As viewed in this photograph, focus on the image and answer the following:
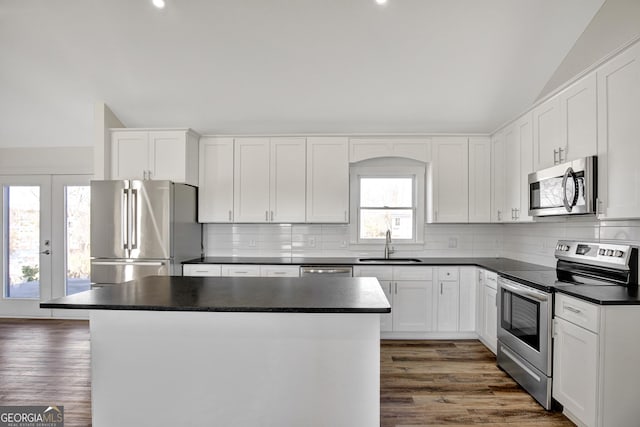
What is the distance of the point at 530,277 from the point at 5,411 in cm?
411

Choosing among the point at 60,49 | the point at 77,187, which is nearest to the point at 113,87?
the point at 60,49

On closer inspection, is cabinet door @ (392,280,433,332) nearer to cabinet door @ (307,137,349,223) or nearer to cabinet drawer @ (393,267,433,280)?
cabinet drawer @ (393,267,433,280)

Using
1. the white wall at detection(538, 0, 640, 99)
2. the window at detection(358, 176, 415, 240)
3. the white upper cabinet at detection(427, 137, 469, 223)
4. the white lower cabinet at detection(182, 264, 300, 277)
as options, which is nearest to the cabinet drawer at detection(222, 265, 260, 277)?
the white lower cabinet at detection(182, 264, 300, 277)

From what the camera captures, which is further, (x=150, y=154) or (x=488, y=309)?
(x=150, y=154)

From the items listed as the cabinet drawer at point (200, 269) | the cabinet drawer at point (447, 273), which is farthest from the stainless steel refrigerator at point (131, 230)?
the cabinet drawer at point (447, 273)

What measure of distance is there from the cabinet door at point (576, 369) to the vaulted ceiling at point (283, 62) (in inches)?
102

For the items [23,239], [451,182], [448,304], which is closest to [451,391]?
[448,304]

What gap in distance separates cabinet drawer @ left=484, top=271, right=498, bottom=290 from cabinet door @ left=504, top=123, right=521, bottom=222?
0.69m

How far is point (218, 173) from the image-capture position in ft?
15.7

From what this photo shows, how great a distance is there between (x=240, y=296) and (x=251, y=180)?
2.64 metres

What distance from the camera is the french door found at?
207 inches

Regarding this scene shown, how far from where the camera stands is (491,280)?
12.7 ft

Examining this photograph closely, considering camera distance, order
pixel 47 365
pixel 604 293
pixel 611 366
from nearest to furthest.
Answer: pixel 611 366, pixel 604 293, pixel 47 365

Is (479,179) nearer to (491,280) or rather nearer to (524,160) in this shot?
(524,160)
